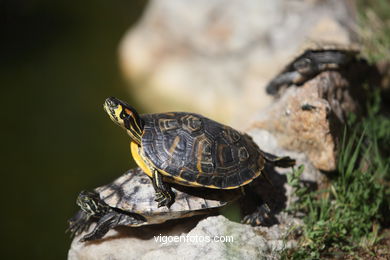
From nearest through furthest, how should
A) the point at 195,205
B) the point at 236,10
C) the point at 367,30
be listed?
the point at 195,205, the point at 367,30, the point at 236,10

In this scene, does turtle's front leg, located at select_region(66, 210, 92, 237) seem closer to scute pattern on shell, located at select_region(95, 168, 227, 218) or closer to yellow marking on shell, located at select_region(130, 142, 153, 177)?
scute pattern on shell, located at select_region(95, 168, 227, 218)

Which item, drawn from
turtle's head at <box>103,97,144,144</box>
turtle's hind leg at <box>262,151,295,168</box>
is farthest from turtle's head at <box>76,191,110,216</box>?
turtle's hind leg at <box>262,151,295,168</box>

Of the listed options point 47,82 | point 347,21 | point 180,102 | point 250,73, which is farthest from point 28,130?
point 347,21

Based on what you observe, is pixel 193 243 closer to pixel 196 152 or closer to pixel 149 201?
pixel 149 201

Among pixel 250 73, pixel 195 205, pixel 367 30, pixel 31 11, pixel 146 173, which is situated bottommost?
pixel 195 205

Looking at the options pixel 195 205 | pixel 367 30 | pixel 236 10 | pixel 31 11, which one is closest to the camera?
pixel 195 205

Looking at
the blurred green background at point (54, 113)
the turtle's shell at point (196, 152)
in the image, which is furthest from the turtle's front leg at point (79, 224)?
the blurred green background at point (54, 113)

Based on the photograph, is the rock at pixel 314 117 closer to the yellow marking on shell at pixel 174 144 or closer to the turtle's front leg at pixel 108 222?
the yellow marking on shell at pixel 174 144

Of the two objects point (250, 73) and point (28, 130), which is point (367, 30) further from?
point (28, 130)
